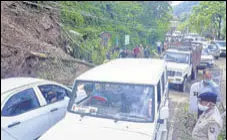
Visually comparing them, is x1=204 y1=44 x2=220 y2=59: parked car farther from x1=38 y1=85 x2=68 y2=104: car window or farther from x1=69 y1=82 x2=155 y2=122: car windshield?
x1=69 y1=82 x2=155 y2=122: car windshield

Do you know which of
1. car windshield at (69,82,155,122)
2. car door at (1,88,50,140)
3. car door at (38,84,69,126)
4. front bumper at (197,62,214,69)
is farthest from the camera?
front bumper at (197,62,214,69)

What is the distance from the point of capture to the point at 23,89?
5.09 metres

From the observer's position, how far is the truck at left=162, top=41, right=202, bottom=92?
11.3 metres

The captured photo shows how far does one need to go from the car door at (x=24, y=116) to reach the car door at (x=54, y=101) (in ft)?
0.60

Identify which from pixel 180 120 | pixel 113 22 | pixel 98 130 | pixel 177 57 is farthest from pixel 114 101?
pixel 113 22

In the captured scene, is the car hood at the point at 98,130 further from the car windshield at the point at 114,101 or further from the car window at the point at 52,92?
the car window at the point at 52,92

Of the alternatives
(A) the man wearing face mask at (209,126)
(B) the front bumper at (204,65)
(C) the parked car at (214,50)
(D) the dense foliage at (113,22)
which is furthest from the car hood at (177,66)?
(C) the parked car at (214,50)

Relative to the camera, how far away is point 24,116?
4875 mm

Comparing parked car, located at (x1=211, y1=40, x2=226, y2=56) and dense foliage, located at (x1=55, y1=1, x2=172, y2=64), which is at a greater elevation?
dense foliage, located at (x1=55, y1=1, x2=172, y2=64)

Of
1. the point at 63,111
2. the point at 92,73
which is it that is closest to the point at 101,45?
the point at 63,111

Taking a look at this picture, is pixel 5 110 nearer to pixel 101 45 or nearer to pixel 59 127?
pixel 59 127

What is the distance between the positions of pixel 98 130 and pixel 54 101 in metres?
2.14

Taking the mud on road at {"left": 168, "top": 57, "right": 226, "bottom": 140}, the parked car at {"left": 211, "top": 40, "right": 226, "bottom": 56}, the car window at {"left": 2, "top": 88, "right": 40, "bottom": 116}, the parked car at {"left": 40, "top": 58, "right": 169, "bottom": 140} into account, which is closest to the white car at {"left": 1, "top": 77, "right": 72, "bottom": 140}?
the car window at {"left": 2, "top": 88, "right": 40, "bottom": 116}

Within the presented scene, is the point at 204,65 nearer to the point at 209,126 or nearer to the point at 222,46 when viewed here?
the point at 222,46
